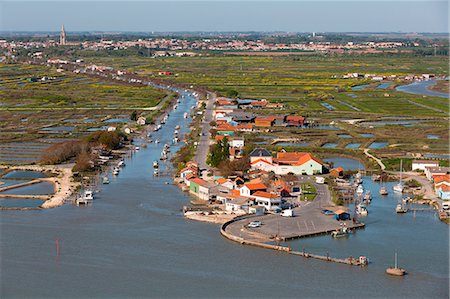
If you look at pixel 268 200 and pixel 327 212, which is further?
pixel 268 200

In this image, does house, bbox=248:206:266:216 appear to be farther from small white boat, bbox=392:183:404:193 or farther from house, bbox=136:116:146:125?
house, bbox=136:116:146:125

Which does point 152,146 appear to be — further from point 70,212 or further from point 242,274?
point 242,274

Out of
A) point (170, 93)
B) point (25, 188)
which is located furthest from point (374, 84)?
point (25, 188)

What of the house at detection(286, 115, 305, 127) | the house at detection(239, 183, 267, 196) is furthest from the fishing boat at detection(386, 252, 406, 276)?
the house at detection(286, 115, 305, 127)

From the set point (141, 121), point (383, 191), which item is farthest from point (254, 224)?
point (141, 121)

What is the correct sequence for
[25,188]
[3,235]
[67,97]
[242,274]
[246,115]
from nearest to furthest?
1. [242,274]
2. [3,235]
3. [25,188]
4. [246,115]
5. [67,97]

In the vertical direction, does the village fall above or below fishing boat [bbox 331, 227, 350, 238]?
above

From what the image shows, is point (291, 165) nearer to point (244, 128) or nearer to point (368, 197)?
point (368, 197)
